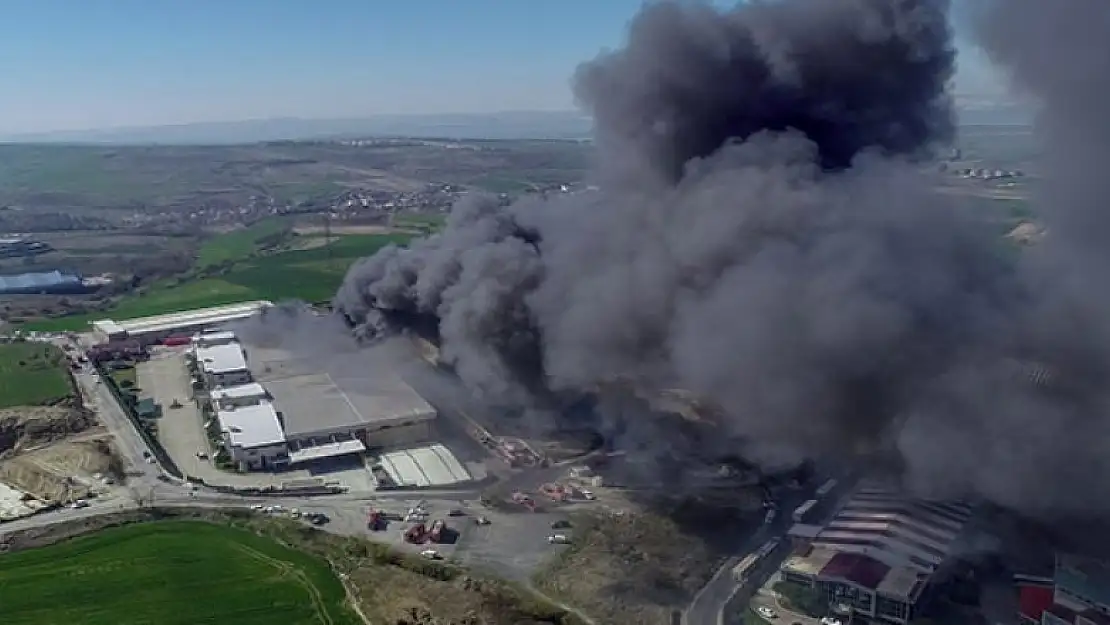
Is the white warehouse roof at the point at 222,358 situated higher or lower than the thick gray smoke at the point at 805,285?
lower

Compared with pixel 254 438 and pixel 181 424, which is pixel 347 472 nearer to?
pixel 254 438

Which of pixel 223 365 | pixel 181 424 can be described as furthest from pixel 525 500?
pixel 223 365

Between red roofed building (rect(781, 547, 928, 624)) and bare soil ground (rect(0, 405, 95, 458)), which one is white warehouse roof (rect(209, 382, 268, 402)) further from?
red roofed building (rect(781, 547, 928, 624))

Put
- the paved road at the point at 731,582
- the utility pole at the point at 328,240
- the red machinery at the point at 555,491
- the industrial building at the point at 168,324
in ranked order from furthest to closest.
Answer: the utility pole at the point at 328,240
the industrial building at the point at 168,324
the red machinery at the point at 555,491
the paved road at the point at 731,582

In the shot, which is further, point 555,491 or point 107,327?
point 107,327

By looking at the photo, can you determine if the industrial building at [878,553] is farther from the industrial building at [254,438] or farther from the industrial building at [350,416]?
the industrial building at [254,438]

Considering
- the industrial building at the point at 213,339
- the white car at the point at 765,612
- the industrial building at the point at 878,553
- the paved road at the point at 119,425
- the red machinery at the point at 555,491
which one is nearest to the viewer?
the industrial building at the point at 878,553

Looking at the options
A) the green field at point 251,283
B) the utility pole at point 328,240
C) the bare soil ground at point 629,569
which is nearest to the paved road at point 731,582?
the bare soil ground at point 629,569
